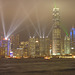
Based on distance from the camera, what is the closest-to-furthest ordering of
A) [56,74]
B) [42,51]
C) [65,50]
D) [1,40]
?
[56,74], [1,40], [42,51], [65,50]

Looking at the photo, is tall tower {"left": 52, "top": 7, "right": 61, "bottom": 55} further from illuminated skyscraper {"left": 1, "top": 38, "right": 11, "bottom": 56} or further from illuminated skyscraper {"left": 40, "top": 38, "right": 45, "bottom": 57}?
illuminated skyscraper {"left": 1, "top": 38, "right": 11, "bottom": 56}

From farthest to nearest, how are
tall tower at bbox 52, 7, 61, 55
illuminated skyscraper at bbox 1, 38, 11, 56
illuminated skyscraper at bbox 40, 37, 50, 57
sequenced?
illuminated skyscraper at bbox 40, 37, 50, 57, illuminated skyscraper at bbox 1, 38, 11, 56, tall tower at bbox 52, 7, 61, 55

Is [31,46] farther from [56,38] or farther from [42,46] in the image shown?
[56,38]

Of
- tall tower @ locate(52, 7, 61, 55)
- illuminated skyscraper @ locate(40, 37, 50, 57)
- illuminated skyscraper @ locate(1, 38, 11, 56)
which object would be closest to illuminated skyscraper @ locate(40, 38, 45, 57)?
illuminated skyscraper @ locate(40, 37, 50, 57)

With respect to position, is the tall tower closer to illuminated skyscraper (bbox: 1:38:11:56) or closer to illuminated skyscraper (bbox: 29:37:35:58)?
illuminated skyscraper (bbox: 29:37:35:58)

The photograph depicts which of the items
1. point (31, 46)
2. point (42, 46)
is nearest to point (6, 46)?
point (31, 46)

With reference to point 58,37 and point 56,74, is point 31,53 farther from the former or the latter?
point 56,74

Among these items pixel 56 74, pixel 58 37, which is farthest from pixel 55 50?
pixel 56 74

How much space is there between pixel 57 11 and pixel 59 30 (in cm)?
1789

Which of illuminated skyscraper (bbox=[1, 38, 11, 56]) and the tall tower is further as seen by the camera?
illuminated skyscraper (bbox=[1, 38, 11, 56])

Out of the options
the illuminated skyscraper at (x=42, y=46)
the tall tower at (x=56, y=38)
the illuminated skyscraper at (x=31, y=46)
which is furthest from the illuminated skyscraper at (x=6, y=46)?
the tall tower at (x=56, y=38)

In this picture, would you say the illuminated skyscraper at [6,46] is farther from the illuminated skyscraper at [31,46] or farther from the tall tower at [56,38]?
the tall tower at [56,38]

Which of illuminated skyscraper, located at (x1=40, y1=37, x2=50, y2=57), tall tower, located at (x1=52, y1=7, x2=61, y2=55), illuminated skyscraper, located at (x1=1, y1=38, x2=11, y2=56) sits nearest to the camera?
tall tower, located at (x1=52, y1=7, x2=61, y2=55)

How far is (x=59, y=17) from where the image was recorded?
165625 mm
